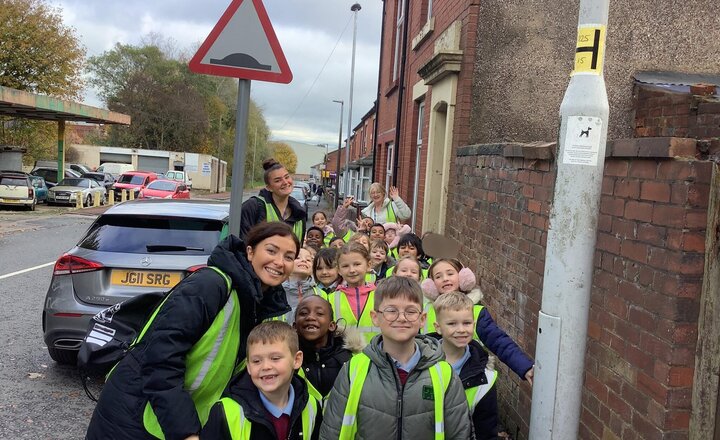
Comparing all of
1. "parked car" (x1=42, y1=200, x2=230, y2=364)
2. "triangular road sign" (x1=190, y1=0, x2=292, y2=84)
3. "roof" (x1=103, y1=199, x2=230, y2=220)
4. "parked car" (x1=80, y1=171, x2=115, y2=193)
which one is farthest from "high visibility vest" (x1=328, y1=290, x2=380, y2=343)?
"parked car" (x1=80, y1=171, x2=115, y2=193)

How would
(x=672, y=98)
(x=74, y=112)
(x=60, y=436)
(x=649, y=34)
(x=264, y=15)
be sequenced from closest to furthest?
(x=264, y=15)
(x=60, y=436)
(x=672, y=98)
(x=649, y=34)
(x=74, y=112)

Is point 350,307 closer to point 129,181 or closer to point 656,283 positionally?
point 656,283

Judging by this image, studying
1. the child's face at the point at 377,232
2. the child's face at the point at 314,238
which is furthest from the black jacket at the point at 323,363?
the child's face at the point at 377,232

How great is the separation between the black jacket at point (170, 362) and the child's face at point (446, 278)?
6.14ft

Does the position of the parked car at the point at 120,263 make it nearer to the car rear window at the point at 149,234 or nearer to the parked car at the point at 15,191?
the car rear window at the point at 149,234

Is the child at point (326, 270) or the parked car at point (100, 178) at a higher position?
Result: the child at point (326, 270)

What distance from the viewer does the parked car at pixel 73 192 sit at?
2831cm

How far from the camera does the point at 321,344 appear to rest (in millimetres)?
3293

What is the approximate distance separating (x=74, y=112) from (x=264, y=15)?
26738mm

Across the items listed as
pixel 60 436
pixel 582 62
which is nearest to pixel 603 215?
pixel 582 62

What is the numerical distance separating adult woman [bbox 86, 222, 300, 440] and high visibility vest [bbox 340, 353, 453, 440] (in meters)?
0.49

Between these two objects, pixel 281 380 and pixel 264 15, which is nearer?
pixel 281 380

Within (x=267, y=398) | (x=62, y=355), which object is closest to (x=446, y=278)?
(x=267, y=398)

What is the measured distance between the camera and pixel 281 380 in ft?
8.03
